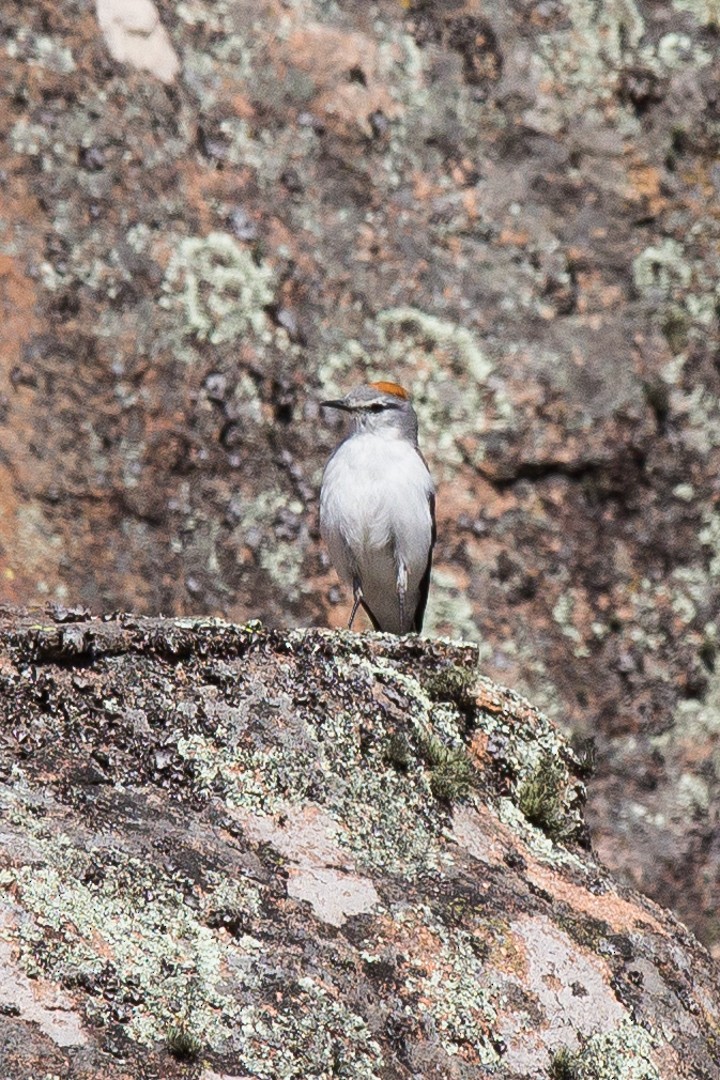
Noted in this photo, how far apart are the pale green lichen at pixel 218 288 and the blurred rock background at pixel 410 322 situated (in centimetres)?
2

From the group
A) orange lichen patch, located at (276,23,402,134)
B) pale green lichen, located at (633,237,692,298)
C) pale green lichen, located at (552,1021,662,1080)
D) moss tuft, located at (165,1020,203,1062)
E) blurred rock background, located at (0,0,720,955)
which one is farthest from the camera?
pale green lichen, located at (633,237,692,298)

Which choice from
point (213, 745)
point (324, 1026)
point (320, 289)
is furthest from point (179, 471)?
point (324, 1026)

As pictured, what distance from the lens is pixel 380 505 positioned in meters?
8.95

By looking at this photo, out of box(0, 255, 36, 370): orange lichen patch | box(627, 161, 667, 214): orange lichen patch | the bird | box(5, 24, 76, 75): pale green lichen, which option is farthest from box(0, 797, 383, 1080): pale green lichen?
box(627, 161, 667, 214): orange lichen patch

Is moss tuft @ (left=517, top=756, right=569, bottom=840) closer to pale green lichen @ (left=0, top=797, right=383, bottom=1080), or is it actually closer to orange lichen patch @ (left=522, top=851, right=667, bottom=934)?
orange lichen patch @ (left=522, top=851, right=667, bottom=934)

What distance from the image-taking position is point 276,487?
34.4ft

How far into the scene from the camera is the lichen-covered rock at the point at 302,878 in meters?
→ 3.87

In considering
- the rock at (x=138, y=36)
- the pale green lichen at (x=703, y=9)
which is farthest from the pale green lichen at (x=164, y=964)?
the pale green lichen at (x=703, y=9)

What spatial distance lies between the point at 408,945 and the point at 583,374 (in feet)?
23.8

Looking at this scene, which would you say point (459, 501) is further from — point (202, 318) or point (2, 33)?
point (2, 33)

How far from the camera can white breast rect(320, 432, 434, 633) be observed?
898cm

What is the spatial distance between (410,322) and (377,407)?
1.84 metres

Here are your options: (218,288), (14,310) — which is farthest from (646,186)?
(14,310)

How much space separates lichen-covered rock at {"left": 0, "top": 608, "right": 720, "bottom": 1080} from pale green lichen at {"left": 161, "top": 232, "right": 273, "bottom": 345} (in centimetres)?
524
